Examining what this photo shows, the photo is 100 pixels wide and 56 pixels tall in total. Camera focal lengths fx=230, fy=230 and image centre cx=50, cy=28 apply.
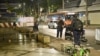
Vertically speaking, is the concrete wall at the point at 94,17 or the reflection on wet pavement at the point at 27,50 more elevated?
the concrete wall at the point at 94,17

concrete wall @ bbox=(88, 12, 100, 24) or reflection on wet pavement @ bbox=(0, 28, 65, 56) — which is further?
concrete wall @ bbox=(88, 12, 100, 24)

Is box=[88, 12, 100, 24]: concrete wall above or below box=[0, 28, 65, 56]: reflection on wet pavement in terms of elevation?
above

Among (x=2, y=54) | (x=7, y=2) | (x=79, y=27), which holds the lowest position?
(x=2, y=54)

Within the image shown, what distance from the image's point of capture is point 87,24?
136 ft

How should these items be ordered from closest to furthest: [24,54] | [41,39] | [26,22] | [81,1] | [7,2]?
[24,54] → [41,39] → [26,22] → [7,2] → [81,1]

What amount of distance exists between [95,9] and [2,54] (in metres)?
31.5

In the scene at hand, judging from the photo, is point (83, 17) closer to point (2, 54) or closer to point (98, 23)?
point (98, 23)

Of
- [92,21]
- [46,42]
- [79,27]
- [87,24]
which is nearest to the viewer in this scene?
[79,27]

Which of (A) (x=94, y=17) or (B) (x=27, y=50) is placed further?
(A) (x=94, y=17)

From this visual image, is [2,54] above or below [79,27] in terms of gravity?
below

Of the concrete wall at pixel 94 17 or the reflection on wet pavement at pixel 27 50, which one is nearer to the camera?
the reflection on wet pavement at pixel 27 50

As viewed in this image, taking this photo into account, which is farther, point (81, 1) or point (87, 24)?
point (81, 1)

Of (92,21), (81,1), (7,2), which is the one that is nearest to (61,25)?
(7,2)

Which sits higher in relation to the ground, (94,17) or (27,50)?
(94,17)
